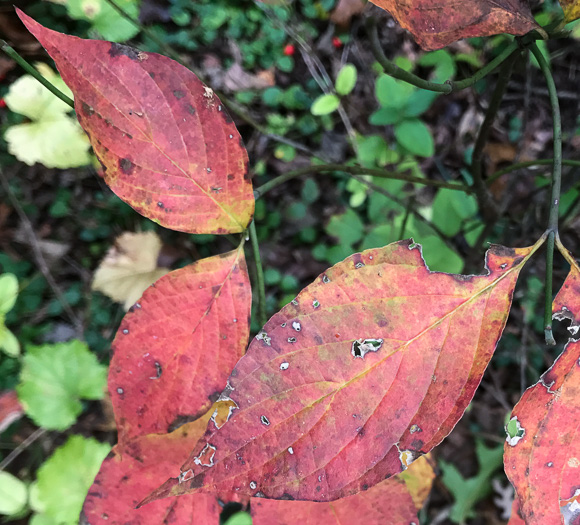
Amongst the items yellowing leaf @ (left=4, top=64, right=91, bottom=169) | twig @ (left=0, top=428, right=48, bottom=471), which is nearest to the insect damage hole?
yellowing leaf @ (left=4, top=64, right=91, bottom=169)

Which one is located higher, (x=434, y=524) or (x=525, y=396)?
(x=525, y=396)

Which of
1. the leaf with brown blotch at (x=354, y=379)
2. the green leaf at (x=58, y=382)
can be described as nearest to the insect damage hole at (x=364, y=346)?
the leaf with brown blotch at (x=354, y=379)

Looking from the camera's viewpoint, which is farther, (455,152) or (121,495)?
(455,152)

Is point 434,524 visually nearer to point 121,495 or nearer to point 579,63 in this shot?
point 121,495

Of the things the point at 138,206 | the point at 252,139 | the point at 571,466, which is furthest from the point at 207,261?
the point at 252,139

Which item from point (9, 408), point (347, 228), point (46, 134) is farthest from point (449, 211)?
point (9, 408)

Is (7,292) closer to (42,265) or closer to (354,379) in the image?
(42,265)
